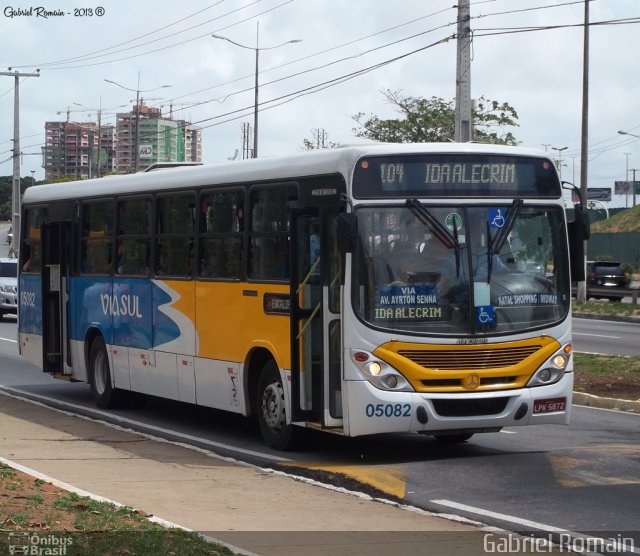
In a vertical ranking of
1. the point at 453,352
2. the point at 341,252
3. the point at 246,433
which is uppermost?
the point at 341,252

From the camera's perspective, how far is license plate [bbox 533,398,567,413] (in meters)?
→ 12.1

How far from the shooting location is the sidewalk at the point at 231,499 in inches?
336

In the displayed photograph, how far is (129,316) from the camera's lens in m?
16.3

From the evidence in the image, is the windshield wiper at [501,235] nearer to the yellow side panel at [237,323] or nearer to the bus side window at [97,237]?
the yellow side panel at [237,323]

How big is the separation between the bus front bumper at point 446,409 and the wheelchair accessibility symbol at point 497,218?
63.2 inches

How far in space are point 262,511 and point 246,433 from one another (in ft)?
16.5

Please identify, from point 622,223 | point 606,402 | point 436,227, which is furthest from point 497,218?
point 622,223

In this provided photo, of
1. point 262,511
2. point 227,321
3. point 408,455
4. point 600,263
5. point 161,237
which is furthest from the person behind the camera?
point 600,263

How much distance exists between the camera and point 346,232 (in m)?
11.4

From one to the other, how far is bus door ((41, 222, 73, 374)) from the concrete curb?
7.40 meters

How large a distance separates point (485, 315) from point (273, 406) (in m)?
2.56

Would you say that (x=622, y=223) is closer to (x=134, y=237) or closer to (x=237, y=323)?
(x=134, y=237)

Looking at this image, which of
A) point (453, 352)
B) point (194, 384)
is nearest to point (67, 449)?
point (194, 384)

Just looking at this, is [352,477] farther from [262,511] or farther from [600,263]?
[600,263]
